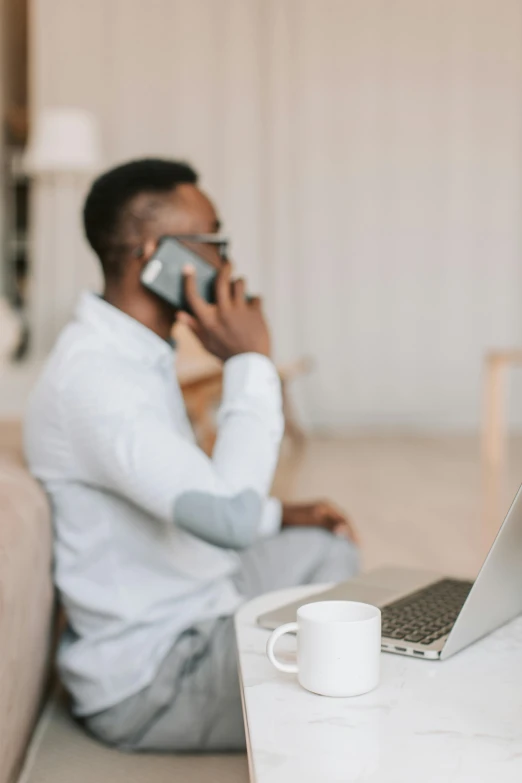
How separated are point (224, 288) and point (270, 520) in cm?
45

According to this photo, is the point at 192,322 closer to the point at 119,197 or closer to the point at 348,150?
the point at 119,197

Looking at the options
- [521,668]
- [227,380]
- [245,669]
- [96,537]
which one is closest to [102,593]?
[96,537]

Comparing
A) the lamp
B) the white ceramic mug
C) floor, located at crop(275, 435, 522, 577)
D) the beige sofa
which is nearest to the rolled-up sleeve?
the beige sofa

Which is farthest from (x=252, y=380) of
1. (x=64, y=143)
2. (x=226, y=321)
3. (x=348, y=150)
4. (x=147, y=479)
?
(x=348, y=150)

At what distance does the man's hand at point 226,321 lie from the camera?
1.21 meters

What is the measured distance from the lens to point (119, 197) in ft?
4.06

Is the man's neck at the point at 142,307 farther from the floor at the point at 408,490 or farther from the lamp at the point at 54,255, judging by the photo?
the lamp at the point at 54,255

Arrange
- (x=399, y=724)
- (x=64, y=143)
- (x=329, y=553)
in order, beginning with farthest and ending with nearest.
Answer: (x=64, y=143) < (x=329, y=553) < (x=399, y=724)

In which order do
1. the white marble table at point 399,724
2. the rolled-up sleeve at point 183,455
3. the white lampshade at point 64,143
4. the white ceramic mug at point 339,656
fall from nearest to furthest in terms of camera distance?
the white marble table at point 399,724 → the white ceramic mug at point 339,656 → the rolled-up sleeve at point 183,455 → the white lampshade at point 64,143

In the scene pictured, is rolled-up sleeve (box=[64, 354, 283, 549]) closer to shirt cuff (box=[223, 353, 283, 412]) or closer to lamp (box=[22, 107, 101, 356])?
shirt cuff (box=[223, 353, 283, 412])

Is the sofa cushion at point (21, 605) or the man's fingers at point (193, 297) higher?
the man's fingers at point (193, 297)

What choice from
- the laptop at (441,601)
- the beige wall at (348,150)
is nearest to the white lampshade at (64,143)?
the beige wall at (348,150)

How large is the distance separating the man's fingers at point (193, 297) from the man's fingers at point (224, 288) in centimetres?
2

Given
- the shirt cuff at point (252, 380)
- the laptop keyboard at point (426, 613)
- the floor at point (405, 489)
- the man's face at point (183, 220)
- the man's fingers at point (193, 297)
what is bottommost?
the floor at point (405, 489)
